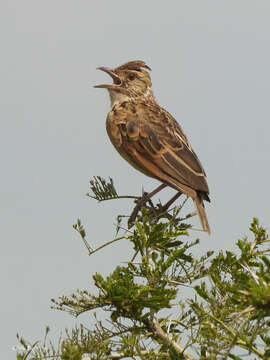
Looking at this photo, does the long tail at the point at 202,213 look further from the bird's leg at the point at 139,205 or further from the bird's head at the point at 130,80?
the bird's head at the point at 130,80

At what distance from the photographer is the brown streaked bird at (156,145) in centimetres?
841

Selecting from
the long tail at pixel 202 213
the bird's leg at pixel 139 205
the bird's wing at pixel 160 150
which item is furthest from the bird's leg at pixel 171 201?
the long tail at pixel 202 213

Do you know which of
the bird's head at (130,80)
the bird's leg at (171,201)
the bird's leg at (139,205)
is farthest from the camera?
the bird's head at (130,80)

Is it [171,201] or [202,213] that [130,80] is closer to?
[171,201]

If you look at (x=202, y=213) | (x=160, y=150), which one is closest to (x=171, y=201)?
(x=160, y=150)

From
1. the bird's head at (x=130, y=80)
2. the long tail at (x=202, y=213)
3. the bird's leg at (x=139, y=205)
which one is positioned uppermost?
the bird's head at (x=130, y=80)

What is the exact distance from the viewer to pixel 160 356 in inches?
189

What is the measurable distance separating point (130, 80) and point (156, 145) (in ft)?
8.05

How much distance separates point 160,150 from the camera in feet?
29.6

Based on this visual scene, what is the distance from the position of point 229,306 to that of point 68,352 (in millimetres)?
1286

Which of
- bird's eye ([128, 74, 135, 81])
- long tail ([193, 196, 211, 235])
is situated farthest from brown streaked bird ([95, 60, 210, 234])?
bird's eye ([128, 74, 135, 81])

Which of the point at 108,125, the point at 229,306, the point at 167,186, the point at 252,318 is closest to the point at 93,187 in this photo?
the point at 167,186

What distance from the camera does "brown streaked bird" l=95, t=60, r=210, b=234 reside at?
8406mm

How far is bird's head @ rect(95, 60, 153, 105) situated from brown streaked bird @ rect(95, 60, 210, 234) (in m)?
0.03
